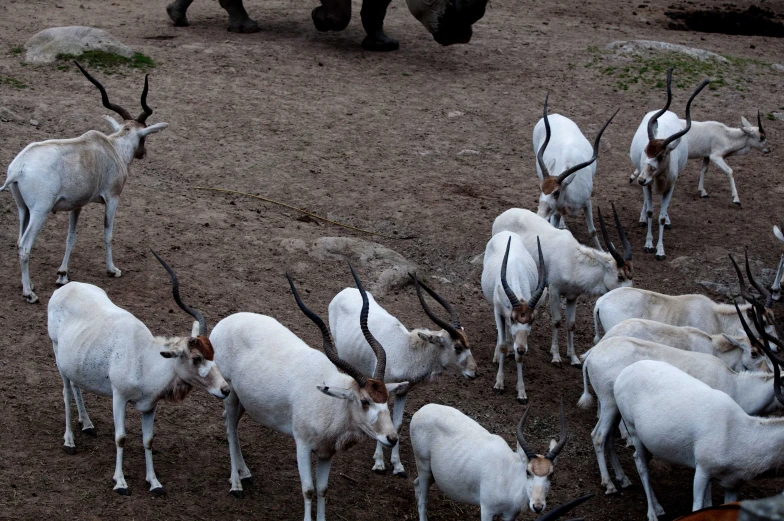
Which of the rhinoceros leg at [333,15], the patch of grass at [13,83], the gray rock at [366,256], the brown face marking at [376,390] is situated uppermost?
the rhinoceros leg at [333,15]

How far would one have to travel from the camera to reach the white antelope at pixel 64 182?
9.49m

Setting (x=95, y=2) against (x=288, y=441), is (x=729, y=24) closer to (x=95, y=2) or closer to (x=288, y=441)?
(x=95, y=2)

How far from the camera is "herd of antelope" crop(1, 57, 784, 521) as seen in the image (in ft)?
22.5

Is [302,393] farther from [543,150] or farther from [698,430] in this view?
[543,150]

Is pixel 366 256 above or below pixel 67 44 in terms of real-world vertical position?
below

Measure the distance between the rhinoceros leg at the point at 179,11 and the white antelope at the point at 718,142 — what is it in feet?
33.8

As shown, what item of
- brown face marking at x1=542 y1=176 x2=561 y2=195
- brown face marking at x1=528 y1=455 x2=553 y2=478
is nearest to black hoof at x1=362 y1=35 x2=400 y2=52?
brown face marking at x1=542 y1=176 x2=561 y2=195

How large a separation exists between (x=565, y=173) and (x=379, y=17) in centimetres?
834

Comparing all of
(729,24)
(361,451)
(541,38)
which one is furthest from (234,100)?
(729,24)

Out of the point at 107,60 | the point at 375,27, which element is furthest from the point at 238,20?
the point at 107,60

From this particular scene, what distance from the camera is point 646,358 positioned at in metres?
7.98

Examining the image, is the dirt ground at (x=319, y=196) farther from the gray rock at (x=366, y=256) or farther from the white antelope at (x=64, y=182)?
the white antelope at (x=64, y=182)

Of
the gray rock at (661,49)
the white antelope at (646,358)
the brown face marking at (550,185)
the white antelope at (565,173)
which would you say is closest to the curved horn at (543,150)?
the white antelope at (565,173)

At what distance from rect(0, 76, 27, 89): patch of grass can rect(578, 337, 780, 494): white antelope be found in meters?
10.8
